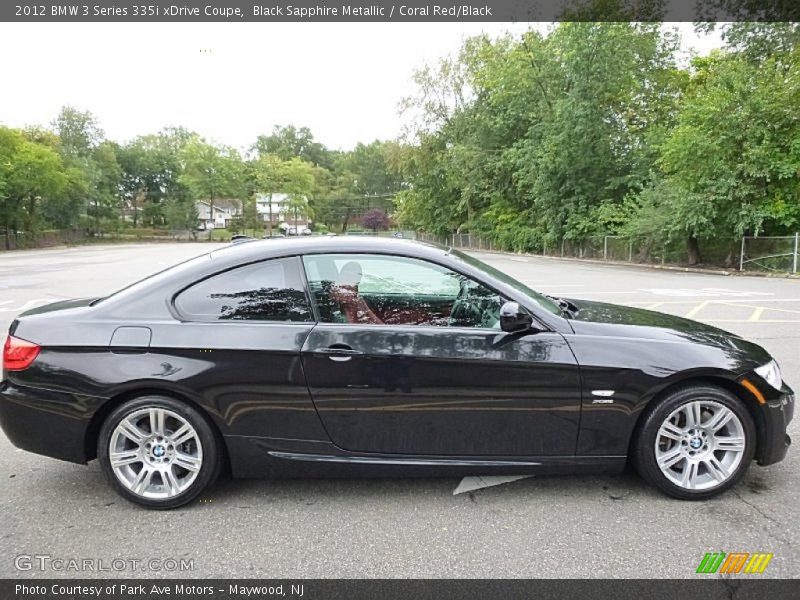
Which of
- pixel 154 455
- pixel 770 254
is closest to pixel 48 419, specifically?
pixel 154 455

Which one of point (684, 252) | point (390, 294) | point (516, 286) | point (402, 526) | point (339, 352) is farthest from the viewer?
point (684, 252)

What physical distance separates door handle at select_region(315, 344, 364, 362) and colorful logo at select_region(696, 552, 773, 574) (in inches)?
74.5

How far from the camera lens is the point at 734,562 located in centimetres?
247

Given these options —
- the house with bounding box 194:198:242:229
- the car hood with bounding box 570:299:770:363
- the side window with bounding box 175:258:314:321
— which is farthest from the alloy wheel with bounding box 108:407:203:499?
the house with bounding box 194:198:242:229

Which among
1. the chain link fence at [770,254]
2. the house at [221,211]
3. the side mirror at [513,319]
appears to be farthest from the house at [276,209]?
the side mirror at [513,319]

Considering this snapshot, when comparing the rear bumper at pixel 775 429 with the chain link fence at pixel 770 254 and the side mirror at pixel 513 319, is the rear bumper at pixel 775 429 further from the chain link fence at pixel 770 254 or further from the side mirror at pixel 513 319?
the chain link fence at pixel 770 254

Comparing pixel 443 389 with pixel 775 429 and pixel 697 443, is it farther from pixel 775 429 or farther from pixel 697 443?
pixel 775 429

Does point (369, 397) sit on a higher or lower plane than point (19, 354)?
lower

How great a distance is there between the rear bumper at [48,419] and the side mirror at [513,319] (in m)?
2.21

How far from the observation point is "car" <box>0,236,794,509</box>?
9.58 feet

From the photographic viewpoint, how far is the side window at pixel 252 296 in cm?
307

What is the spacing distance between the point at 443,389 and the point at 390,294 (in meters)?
0.83

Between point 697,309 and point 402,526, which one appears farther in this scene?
point 697,309

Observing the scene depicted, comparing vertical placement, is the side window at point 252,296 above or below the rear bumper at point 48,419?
above
